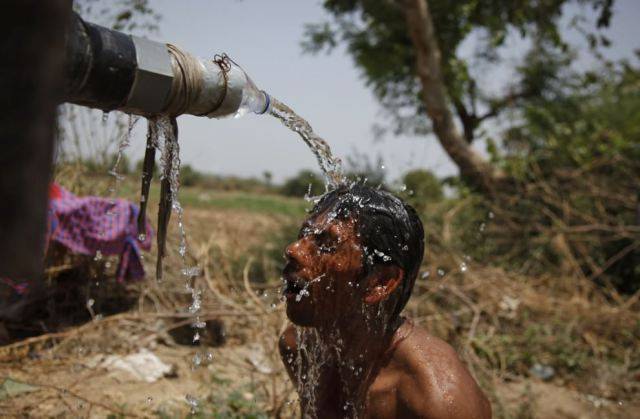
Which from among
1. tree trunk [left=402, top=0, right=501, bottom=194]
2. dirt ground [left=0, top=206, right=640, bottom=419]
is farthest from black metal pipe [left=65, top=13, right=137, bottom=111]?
tree trunk [left=402, top=0, right=501, bottom=194]

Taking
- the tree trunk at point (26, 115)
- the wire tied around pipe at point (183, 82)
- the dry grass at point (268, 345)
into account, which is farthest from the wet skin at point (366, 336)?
the tree trunk at point (26, 115)

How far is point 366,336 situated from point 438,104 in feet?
25.3

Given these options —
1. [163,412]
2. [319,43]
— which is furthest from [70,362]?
[319,43]

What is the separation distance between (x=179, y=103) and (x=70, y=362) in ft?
10.1

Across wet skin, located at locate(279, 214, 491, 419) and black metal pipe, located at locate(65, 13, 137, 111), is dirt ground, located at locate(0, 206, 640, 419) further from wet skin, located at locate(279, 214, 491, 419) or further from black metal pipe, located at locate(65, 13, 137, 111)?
black metal pipe, located at locate(65, 13, 137, 111)

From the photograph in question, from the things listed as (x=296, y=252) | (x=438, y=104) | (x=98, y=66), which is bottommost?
(x=296, y=252)

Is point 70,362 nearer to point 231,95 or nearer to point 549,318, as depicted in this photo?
point 231,95

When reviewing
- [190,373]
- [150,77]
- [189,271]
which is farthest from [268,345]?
[150,77]

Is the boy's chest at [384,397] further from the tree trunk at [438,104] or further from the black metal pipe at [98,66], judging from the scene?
the tree trunk at [438,104]

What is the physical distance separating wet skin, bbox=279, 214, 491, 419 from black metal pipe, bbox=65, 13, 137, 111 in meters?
0.83

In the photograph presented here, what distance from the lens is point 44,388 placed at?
3602 mm

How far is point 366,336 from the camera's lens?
2.11m

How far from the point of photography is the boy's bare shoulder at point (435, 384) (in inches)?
75.2

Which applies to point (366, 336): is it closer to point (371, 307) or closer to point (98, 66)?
point (371, 307)
